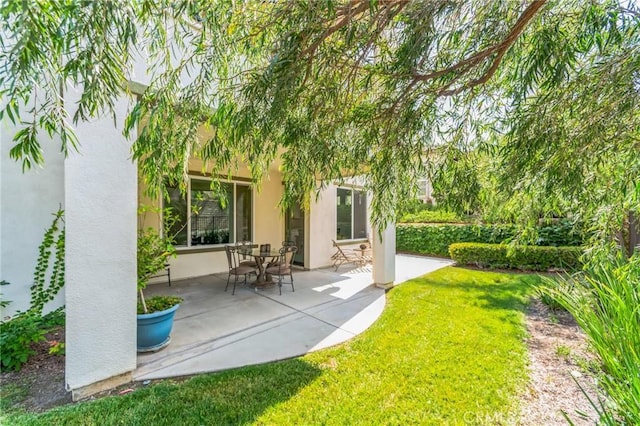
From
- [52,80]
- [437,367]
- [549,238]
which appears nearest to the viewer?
[52,80]

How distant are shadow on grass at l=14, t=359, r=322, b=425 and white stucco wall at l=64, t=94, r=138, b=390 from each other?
327 millimetres

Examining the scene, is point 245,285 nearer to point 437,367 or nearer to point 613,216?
point 437,367

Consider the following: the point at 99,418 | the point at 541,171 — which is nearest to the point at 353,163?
the point at 541,171

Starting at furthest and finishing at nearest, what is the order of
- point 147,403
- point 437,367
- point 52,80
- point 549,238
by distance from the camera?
point 549,238 < point 437,367 < point 147,403 < point 52,80

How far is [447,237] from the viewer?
11625 mm

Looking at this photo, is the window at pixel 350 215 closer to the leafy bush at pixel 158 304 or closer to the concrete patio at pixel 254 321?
the concrete patio at pixel 254 321

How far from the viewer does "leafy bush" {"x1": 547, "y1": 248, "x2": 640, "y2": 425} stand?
1.72 m

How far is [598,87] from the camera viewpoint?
2.08m

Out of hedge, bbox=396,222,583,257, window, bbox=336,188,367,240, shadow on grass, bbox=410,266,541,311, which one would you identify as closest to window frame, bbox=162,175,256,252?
window, bbox=336,188,367,240

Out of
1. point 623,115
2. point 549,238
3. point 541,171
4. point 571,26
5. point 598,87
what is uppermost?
point 571,26

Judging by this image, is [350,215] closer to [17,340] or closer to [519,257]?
[519,257]

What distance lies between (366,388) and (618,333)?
7.09ft

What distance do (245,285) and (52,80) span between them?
5641 mm

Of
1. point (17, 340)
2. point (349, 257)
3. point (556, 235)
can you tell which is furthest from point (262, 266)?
point (556, 235)
